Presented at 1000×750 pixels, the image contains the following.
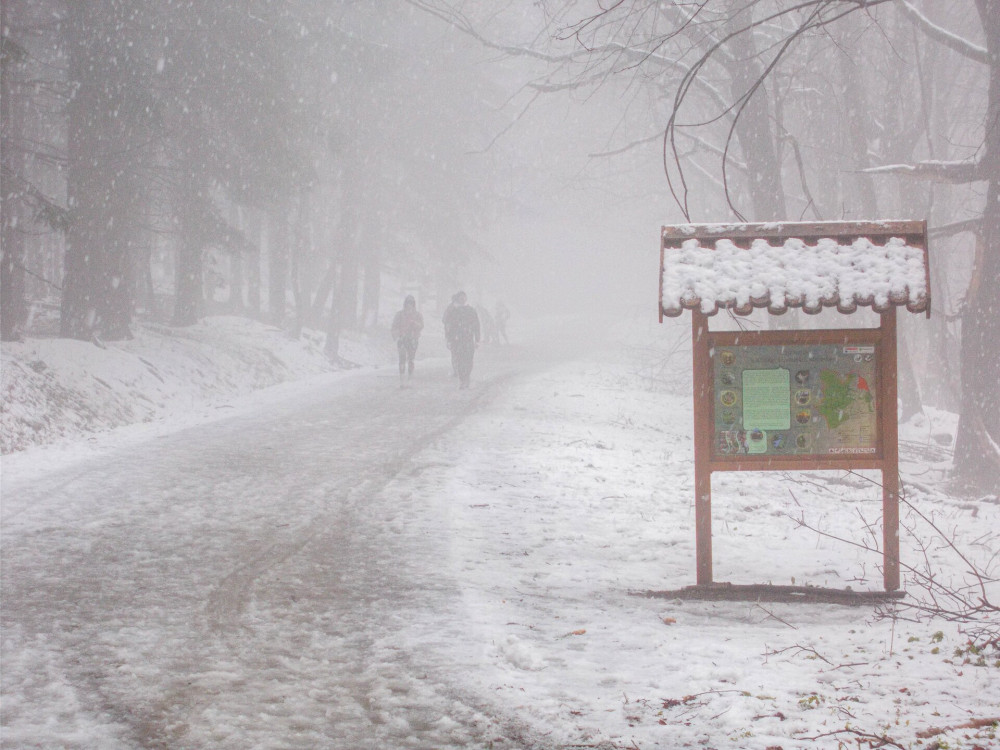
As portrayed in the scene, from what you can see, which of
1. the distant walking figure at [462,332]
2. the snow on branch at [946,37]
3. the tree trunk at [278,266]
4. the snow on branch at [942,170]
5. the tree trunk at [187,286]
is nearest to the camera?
the snow on branch at [942,170]

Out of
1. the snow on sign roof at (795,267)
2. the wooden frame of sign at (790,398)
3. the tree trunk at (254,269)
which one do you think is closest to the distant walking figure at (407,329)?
the wooden frame of sign at (790,398)

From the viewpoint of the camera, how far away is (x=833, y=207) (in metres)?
18.1

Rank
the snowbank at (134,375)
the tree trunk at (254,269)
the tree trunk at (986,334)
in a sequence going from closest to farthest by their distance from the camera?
the tree trunk at (986,334) < the snowbank at (134,375) < the tree trunk at (254,269)

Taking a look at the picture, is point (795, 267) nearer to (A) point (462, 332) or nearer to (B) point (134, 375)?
(A) point (462, 332)

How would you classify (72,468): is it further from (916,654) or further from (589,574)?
(916,654)

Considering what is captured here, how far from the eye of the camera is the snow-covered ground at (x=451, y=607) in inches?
155

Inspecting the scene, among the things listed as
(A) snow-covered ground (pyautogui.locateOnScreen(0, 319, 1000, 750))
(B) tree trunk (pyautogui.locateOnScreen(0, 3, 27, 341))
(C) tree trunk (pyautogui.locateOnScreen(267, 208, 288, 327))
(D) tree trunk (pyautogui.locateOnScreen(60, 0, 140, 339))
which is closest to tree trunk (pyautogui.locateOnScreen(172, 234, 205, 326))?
(C) tree trunk (pyautogui.locateOnScreen(267, 208, 288, 327))

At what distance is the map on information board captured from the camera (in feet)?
19.3

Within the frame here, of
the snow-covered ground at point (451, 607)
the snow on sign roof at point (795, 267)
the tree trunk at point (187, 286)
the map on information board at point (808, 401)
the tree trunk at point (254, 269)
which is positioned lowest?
the snow-covered ground at point (451, 607)

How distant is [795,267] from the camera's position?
5.57 m

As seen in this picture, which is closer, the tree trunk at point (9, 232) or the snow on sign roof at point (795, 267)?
the snow on sign roof at point (795, 267)

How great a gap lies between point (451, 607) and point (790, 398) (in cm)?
275

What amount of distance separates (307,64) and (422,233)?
39.9 feet

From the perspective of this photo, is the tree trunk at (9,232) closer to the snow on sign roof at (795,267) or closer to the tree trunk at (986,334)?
the snow on sign roof at (795,267)
